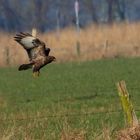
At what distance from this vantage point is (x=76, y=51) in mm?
43469

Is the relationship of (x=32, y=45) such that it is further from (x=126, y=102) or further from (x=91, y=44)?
(x=91, y=44)

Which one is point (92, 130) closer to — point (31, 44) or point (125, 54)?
point (31, 44)

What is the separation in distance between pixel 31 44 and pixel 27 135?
1950 millimetres

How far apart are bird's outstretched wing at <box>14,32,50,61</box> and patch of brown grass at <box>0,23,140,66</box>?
28880 mm

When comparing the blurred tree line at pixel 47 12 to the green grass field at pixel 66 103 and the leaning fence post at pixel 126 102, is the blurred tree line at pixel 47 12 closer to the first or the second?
the green grass field at pixel 66 103

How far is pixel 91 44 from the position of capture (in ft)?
151

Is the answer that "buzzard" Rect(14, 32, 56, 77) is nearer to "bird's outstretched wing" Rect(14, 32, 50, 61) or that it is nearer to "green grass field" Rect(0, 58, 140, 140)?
"bird's outstretched wing" Rect(14, 32, 50, 61)

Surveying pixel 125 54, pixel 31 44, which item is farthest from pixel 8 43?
pixel 31 44

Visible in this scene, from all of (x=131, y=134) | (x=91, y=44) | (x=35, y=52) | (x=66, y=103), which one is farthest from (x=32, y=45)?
(x=91, y=44)

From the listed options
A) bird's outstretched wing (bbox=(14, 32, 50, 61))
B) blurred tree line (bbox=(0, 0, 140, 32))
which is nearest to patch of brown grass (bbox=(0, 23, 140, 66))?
bird's outstretched wing (bbox=(14, 32, 50, 61))

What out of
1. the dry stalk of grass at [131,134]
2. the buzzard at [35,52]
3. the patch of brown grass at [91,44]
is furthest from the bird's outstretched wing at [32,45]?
the patch of brown grass at [91,44]

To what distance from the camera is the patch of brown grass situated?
4272 centimetres

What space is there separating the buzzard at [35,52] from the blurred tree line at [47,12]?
271ft

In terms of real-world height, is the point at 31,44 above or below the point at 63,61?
below
